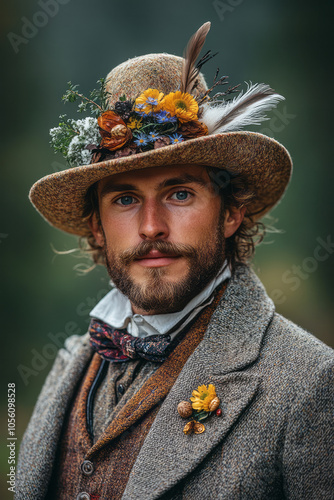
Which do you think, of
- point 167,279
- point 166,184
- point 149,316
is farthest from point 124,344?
point 166,184

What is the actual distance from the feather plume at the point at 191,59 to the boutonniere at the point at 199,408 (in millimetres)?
1213

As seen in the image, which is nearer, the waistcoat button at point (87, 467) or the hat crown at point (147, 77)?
the waistcoat button at point (87, 467)

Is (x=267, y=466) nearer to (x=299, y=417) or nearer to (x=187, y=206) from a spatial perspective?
(x=299, y=417)

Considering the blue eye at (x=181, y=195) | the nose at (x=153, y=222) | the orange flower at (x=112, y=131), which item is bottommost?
the nose at (x=153, y=222)

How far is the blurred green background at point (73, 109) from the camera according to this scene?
14.1ft

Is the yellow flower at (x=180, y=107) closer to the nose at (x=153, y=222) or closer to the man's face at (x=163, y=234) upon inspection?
the man's face at (x=163, y=234)

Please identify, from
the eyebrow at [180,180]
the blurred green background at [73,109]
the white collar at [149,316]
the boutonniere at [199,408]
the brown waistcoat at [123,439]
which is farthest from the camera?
the blurred green background at [73,109]

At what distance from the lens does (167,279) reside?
72.6 inches

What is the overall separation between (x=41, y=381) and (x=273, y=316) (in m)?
3.70

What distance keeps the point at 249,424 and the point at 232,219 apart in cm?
96

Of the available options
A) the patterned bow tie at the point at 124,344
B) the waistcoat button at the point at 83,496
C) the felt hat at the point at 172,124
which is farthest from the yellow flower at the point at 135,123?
the waistcoat button at the point at 83,496

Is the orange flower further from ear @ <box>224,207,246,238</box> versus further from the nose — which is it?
ear @ <box>224,207,246,238</box>

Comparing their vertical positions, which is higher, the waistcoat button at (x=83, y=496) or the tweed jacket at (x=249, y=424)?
the tweed jacket at (x=249, y=424)

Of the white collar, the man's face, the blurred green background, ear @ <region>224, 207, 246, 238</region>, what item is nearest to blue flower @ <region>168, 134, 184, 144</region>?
the man's face
